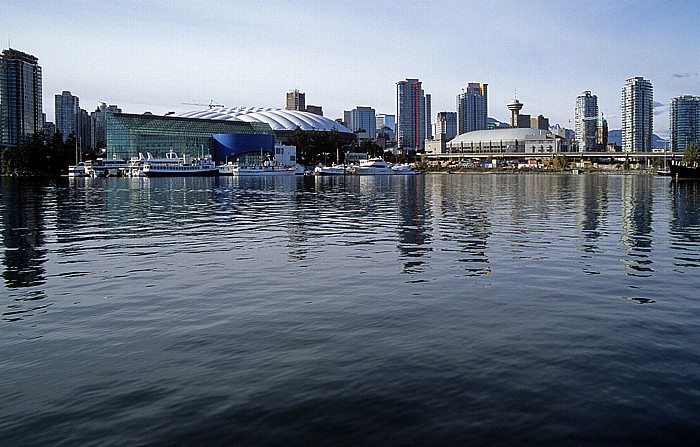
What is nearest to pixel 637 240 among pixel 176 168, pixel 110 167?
pixel 176 168

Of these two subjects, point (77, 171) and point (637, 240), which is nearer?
point (637, 240)

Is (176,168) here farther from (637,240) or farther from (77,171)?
(637,240)

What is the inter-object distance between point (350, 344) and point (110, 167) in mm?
194146

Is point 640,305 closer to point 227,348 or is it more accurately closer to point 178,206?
point 227,348

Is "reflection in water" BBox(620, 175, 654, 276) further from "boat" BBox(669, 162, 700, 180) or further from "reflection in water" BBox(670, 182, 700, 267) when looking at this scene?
"boat" BBox(669, 162, 700, 180)

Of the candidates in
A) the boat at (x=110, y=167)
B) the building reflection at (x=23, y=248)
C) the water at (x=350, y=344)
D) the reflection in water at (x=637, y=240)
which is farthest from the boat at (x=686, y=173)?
the boat at (x=110, y=167)

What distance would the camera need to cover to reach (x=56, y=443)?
342 inches

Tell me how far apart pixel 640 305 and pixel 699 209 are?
1550 inches

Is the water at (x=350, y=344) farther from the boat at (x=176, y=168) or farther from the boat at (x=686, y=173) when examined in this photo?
the boat at (x=176, y=168)

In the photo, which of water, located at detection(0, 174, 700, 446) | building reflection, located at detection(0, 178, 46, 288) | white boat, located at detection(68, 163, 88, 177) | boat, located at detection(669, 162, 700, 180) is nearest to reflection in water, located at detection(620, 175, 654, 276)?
water, located at detection(0, 174, 700, 446)

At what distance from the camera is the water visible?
9.19 m

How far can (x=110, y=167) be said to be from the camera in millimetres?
192125

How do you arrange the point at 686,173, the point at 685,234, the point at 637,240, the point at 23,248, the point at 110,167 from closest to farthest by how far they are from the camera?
the point at 23,248 < the point at 637,240 < the point at 685,234 < the point at 686,173 < the point at 110,167

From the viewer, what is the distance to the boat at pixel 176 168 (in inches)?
7052
